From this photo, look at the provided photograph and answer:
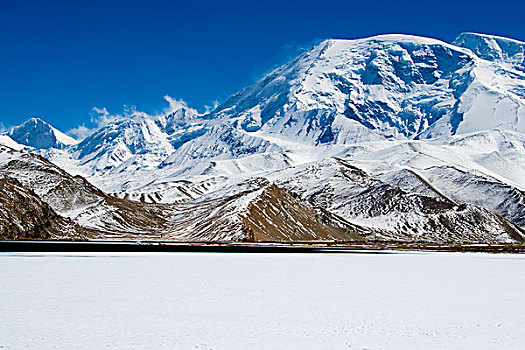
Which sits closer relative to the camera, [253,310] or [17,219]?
[253,310]

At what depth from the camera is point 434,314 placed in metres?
46.1

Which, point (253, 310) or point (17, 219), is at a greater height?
point (17, 219)

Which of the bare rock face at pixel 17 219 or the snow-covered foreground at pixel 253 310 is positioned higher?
the bare rock face at pixel 17 219

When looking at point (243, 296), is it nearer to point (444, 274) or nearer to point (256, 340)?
point (256, 340)

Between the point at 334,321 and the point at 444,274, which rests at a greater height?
the point at 444,274

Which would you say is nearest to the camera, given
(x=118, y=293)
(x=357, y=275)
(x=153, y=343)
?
(x=153, y=343)

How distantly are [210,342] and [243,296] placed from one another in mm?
20628

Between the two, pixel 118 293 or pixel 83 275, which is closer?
pixel 118 293

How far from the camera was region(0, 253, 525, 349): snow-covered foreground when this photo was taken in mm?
35344

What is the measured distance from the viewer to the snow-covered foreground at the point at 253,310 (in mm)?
35344

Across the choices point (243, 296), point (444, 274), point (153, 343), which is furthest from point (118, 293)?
point (444, 274)

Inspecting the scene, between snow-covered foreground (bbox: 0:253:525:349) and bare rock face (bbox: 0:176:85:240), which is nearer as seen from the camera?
snow-covered foreground (bbox: 0:253:525:349)

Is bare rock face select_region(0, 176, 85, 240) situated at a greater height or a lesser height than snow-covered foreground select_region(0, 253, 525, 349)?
greater

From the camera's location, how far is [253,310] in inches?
1829
